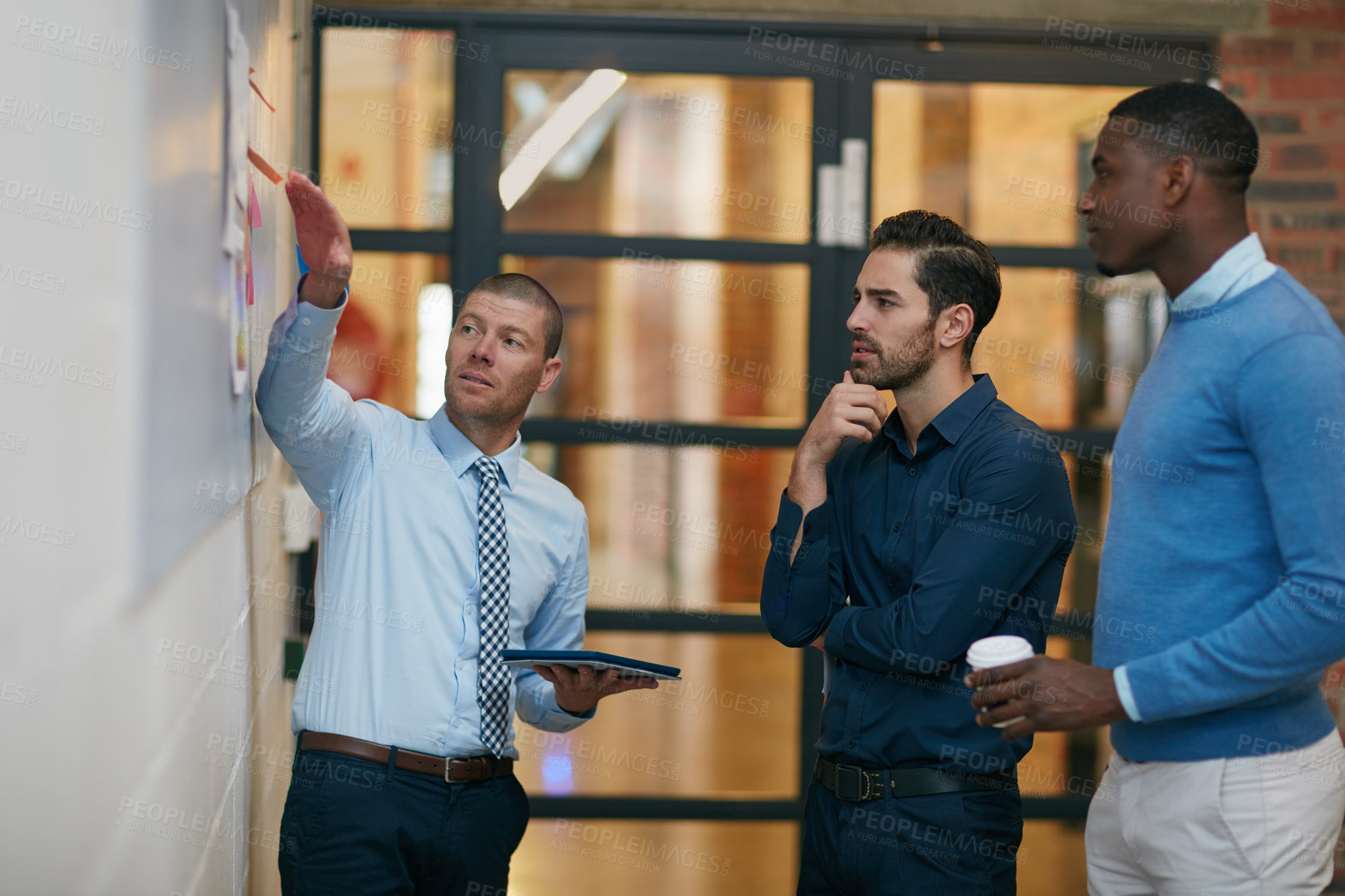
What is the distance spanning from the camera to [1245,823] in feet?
4.55

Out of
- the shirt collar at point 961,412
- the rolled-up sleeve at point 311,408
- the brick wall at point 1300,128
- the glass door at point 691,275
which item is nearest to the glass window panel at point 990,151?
the glass door at point 691,275

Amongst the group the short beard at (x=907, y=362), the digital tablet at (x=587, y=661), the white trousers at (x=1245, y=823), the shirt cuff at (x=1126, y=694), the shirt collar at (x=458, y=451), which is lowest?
the white trousers at (x=1245, y=823)

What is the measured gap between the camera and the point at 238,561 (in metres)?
2.25

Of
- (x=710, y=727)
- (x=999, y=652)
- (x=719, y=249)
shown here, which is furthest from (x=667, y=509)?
(x=999, y=652)

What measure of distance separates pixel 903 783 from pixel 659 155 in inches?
88.9

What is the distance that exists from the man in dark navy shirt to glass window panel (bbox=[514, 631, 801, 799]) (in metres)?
1.61

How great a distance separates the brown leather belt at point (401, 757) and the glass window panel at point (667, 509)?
5.25ft

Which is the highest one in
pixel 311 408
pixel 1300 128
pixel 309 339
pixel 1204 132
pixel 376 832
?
pixel 1300 128

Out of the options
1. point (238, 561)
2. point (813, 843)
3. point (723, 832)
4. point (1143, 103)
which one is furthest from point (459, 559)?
point (723, 832)

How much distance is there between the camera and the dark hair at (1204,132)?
140cm

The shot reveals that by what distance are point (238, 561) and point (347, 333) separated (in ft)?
4.30

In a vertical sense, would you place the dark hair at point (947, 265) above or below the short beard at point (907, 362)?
above

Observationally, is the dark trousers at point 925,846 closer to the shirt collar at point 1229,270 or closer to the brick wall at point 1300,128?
the shirt collar at point 1229,270

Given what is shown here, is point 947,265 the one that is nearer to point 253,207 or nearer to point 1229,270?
point 1229,270
